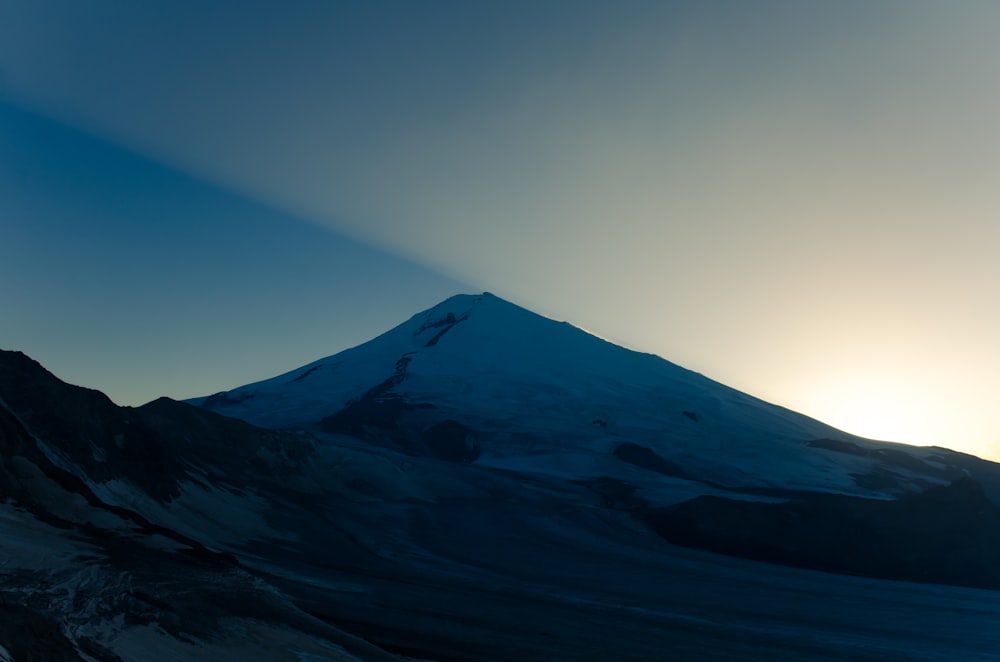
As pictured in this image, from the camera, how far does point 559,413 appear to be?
114 m

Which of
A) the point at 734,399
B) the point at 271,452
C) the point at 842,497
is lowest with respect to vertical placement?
the point at 271,452

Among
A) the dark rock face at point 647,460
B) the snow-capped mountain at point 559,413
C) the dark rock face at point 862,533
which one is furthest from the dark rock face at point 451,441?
the dark rock face at point 862,533

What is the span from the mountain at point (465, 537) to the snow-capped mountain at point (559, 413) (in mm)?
657

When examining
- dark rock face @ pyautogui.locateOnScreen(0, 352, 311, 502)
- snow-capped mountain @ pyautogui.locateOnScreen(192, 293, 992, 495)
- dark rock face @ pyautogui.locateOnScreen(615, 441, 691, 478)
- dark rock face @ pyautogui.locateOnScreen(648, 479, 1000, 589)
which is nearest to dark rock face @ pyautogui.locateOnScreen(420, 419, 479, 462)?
snow-capped mountain @ pyautogui.locateOnScreen(192, 293, 992, 495)

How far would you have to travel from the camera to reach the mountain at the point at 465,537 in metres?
21.3

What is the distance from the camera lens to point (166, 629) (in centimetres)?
1825

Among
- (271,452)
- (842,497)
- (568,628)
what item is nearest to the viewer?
(568,628)

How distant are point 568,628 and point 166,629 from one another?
14.3m

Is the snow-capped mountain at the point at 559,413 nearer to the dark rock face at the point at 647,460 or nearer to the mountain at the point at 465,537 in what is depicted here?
the dark rock face at the point at 647,460

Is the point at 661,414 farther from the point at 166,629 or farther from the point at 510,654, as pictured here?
the point at 166,629

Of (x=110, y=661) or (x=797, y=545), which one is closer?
(x=110, y=661)

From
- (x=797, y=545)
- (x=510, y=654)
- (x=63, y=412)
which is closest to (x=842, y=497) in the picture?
(x=797, y=545)

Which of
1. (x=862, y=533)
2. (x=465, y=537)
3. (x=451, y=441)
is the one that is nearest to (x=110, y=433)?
(x=465, y=537)

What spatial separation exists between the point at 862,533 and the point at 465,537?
96.6 feet
